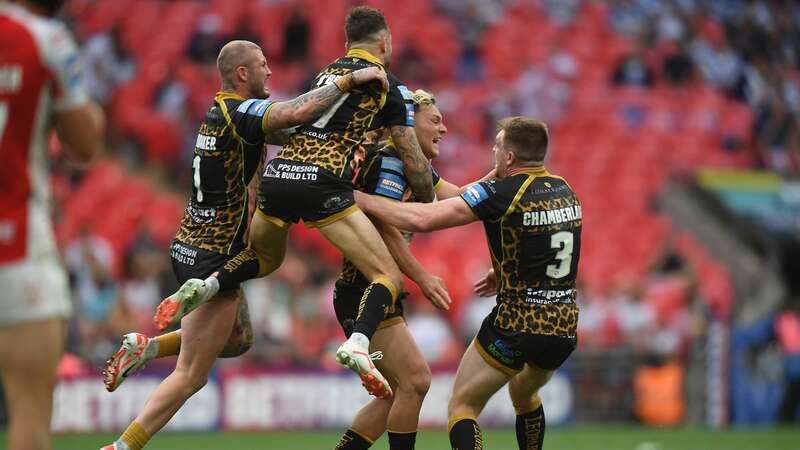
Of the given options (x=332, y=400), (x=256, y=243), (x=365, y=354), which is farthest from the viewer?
(x=332, y=400)

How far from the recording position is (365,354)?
24.3 feet

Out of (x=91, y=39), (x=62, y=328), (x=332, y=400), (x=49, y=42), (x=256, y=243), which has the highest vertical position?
(x=91, y=39)

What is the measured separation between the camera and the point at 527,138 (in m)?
7.96

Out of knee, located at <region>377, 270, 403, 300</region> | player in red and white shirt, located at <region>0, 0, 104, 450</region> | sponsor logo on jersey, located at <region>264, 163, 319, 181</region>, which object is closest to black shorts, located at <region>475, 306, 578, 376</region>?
knee, located at <region>377, 270, 403, 300</region>

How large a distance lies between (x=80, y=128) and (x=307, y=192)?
2696mm

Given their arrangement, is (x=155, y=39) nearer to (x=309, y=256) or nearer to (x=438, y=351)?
(x=309, y=256)

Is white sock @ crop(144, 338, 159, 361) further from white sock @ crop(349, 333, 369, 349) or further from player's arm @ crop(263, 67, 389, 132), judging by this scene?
player's arm @ crop(263, 67, 389, 132)

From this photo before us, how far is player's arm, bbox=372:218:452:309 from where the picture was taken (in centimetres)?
804

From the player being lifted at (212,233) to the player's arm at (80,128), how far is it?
2966 mm

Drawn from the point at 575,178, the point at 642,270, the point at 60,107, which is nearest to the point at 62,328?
the point at 60,107

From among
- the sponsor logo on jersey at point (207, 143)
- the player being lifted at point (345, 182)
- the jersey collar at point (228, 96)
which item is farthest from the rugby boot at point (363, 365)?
the jersey collar at point (228, 96)

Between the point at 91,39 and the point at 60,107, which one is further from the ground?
the point at 91,39

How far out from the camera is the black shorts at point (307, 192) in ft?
25.2

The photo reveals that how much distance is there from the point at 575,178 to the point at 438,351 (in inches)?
259
